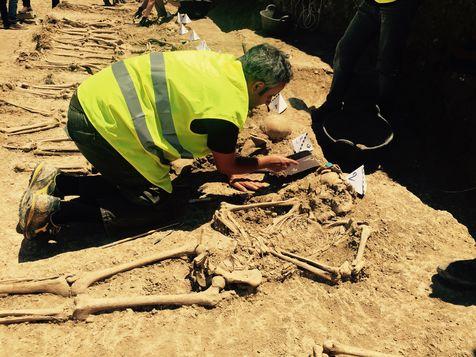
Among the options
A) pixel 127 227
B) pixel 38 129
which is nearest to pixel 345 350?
pixel 127 227

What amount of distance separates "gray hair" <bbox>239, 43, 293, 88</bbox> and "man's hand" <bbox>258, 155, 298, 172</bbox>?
0.67m

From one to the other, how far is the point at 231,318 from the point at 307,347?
1.75 feet

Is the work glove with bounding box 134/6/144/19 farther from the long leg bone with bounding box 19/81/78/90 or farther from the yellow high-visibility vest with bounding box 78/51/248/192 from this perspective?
the yellow high-visibility vest with bounding box 78/51/248/192

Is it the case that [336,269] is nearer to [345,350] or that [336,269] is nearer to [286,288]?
[286,288]

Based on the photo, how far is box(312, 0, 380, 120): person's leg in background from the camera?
4828mm

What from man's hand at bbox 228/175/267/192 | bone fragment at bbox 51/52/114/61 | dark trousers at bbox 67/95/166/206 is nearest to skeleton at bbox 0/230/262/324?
dark trousers at bbox 67/95/166/206

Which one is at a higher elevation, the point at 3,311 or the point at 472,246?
the point at 3,311

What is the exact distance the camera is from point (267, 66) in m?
3.11

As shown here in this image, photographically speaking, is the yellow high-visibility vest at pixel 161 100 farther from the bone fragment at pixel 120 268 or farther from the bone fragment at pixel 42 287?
the bone fragment at pixel 42 287

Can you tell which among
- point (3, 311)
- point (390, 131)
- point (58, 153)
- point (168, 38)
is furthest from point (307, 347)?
point (168, 38)

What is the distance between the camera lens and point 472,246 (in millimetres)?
3754

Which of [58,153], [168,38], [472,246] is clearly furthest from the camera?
[168,38]

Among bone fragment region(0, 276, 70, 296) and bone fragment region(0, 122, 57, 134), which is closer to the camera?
bone fragment region(0, 276, 70, 296)

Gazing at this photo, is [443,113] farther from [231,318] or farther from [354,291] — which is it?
[231,318]
